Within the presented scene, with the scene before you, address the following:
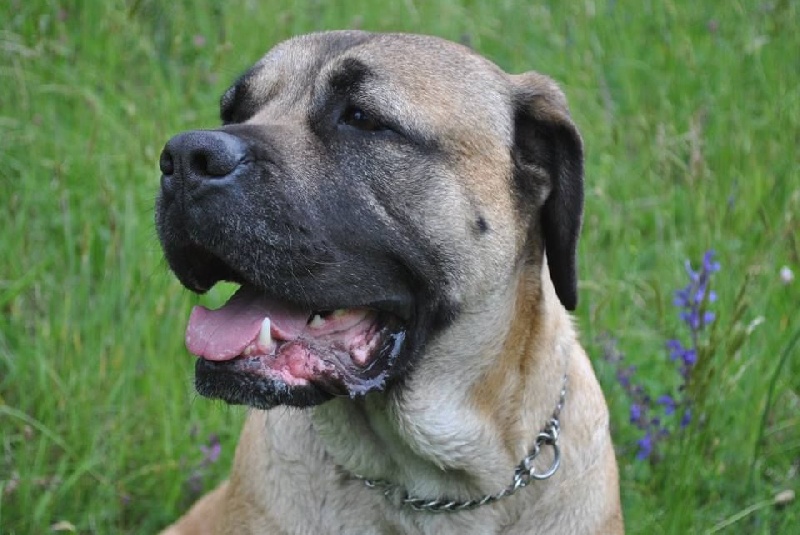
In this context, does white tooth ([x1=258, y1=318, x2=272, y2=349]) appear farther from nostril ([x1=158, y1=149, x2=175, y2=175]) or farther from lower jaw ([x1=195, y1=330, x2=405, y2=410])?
nostril ([x1=158, y1=149, x2=175, y2=175])

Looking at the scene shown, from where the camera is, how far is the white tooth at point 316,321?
10.0 feet

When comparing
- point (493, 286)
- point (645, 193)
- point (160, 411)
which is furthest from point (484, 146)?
point (645, 193)

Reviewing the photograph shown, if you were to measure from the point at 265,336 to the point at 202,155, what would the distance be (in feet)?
1.56

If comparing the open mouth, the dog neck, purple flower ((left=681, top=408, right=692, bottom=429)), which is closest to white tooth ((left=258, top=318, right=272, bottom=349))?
the open mouth

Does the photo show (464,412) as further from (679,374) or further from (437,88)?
(679,374)

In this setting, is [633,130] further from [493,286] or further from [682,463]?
[493,286]

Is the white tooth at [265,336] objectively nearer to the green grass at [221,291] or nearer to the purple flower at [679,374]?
the green grass at [221,291]

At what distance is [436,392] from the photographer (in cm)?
320

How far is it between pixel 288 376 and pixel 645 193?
2.94 meters

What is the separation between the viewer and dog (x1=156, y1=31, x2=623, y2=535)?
2896mm

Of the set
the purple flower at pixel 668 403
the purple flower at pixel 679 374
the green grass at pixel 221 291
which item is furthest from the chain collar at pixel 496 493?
the purple flower at pixel 668 403

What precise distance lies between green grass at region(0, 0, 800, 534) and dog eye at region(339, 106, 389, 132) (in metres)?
0.94

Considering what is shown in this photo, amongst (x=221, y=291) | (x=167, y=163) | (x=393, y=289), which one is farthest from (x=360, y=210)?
(x=221, y=291)

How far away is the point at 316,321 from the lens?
10.1 feet
